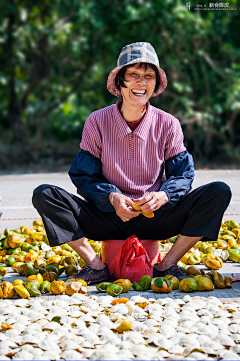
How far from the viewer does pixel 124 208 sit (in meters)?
2.46

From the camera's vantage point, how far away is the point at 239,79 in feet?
29.3

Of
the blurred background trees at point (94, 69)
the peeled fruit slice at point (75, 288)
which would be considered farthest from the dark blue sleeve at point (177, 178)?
the blurred background trees at point (94, 69)

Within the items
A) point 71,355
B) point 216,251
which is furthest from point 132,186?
point 71,355

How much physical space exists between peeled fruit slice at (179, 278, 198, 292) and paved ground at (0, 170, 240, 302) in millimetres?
28

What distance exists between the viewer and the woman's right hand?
8.11 feet

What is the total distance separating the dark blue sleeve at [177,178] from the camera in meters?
2.58

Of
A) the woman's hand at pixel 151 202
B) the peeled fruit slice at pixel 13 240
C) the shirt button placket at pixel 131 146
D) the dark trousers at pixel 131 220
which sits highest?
the shirt button placket at pixel 131 146

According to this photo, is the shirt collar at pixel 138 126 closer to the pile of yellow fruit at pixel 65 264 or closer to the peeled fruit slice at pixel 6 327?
the pile of yellow fruit at pixel 65 264

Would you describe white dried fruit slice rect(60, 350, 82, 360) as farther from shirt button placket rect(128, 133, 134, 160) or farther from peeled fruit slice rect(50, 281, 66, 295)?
shirt button placket rect(128, 133, 134, 160)

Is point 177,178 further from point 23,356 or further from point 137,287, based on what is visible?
point 23,356

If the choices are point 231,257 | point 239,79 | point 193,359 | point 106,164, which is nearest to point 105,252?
point 106,164

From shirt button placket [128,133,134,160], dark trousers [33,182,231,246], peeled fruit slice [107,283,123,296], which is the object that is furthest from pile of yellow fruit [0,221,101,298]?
shirt button placket [128,133,134,160]
